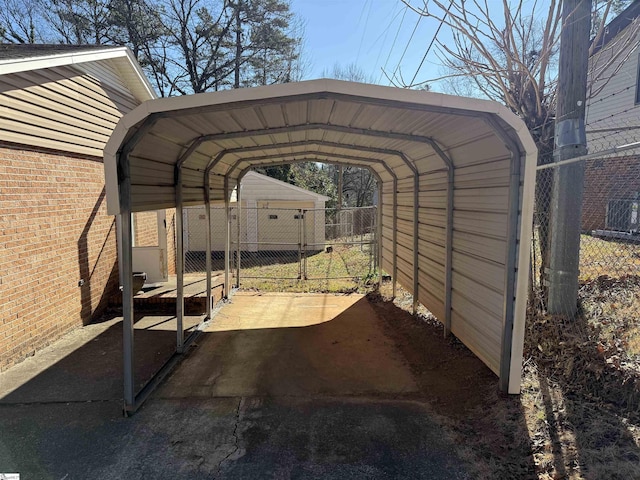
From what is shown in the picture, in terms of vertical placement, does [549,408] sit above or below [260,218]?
below

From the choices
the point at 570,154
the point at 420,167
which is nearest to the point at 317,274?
the point at 420,167

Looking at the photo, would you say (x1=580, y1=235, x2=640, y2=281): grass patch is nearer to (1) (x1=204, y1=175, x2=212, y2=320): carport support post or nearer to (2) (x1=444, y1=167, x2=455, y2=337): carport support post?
(2) (x1=444, y1=167, x2=455, y2=337): carport support post

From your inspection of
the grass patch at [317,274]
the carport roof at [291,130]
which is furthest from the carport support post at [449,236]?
the grass patch at [317,274]

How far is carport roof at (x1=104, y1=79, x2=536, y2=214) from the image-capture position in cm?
308

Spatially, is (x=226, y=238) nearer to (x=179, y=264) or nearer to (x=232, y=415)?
(x=179, y=264)

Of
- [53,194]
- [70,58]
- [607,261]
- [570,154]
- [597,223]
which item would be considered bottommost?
[607,261]

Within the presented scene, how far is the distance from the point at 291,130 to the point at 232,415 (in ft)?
10.2

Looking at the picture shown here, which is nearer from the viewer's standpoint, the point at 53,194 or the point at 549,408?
the point at 549,408

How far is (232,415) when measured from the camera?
139 inches

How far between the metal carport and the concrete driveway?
1.75 feet

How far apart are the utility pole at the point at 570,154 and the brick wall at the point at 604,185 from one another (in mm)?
7445

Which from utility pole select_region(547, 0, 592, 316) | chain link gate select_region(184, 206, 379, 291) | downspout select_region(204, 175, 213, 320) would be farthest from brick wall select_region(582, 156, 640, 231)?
downspout select_region(204, 175, 213, 320)

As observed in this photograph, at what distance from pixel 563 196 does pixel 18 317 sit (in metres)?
6.36

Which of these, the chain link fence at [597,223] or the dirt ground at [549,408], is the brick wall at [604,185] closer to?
the chain link fence at [597,223]
